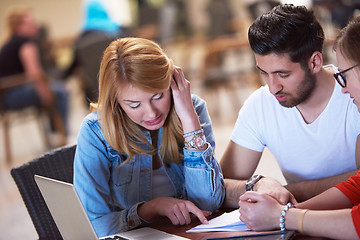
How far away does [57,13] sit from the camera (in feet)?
36.1

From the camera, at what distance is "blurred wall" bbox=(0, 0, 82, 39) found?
10859 mm

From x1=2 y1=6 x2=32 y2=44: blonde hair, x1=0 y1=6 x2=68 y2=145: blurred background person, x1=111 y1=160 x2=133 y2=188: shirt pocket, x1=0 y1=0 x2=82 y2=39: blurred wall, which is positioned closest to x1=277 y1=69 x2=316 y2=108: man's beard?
x1=111 y1=160 x2=133 y2=188: shirt pocket

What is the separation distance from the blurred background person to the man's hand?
4.12 metres

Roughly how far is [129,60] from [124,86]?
8 cm

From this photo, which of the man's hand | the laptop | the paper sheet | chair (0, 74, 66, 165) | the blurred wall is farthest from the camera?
the blurred wall

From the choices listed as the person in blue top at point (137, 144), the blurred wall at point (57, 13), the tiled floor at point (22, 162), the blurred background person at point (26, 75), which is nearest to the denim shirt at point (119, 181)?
the person in blue top at point (137, 144)

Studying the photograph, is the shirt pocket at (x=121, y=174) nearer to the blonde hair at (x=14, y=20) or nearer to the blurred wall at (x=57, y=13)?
the blonde hair at (x=14, y=20)

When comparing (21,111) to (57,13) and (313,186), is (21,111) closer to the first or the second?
(313,186)

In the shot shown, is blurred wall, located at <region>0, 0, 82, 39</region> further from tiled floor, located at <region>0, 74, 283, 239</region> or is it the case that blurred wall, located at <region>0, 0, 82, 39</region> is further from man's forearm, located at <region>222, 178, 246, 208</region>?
man's forearm, located at <region>222, 178, 246, 208</region>

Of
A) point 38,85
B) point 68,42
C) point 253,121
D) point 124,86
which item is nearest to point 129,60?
point 124,86

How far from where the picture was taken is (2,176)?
16.7 feet

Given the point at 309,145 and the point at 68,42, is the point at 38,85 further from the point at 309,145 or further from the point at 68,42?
the point at 309,145

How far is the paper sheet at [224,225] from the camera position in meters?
1.29

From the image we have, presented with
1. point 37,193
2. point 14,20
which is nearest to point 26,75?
point 14,20
